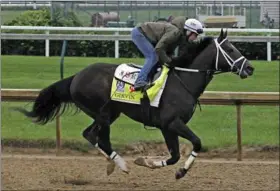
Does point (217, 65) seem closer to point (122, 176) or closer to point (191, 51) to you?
point (191, 51)

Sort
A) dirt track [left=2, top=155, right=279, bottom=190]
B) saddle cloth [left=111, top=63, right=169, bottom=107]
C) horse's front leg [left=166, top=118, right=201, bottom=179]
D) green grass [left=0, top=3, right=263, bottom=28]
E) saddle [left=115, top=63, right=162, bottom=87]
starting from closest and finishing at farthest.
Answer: horse's front leg [left=166, top=118, right=201, bottom=179] → saddle cloth [left=111, top=63, right=169, bottom=107] → saddle [left=115, top=63, right=162, bottom=87] → dirt track [left=2, top=155, right=279, bottom=190] → green grass [left=0, top=3, right=263, bottom=28]

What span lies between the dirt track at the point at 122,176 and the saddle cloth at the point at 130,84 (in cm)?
97

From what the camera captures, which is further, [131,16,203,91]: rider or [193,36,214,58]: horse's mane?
[193,36,214,58]: horse's mane

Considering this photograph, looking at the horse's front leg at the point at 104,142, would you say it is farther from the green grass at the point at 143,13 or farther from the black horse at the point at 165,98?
the green grass at the point at 143,13

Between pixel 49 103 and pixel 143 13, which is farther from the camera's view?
pixel 143 13

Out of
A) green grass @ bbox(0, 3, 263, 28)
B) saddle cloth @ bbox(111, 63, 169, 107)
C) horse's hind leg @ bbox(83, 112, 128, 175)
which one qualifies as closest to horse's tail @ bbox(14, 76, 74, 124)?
horse's hind leg @ bbox(83, 112, 128, 175)

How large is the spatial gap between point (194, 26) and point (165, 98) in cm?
82

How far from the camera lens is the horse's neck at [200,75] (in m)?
6.43

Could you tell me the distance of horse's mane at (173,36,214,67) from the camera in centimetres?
654

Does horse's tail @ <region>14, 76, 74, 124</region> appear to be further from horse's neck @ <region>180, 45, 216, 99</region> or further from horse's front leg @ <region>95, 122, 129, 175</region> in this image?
horse's neck @ <region>180, 45, 216, 99</region>

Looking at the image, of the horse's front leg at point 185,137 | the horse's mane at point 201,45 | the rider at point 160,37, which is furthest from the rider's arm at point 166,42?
the horse's front leg at point 185,137

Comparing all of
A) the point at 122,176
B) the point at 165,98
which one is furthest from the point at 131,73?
the point at 122,176

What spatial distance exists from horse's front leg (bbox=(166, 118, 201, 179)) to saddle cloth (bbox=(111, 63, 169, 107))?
1.07ft

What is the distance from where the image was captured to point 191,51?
21.5 feet
